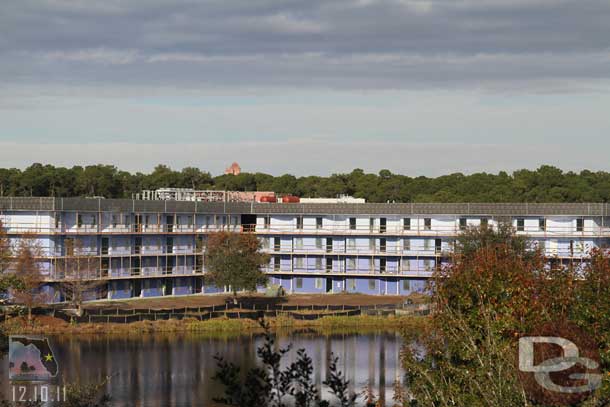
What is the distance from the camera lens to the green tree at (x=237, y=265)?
234 feet

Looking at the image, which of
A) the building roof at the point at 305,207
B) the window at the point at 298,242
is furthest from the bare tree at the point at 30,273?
the window at the point at 298,242

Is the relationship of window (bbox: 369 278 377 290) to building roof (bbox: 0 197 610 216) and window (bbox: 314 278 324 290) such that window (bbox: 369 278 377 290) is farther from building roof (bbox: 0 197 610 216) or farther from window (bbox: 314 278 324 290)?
building roof (bbox: 0 197 610 216)

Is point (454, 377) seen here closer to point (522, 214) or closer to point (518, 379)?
point (518, 379)

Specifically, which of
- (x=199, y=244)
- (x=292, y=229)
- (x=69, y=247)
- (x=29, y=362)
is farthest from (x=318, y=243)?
(x=29, y=362)

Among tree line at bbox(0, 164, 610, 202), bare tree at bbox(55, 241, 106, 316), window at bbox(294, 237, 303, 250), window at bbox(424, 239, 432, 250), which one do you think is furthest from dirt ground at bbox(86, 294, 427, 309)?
tree line at bbox(0, 164, 610, 202)

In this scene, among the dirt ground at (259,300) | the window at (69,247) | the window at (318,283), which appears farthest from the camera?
the window at (318,283)

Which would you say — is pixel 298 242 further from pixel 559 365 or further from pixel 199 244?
pixel 559 365

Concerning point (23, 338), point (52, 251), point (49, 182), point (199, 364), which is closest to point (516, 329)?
point (199, 364)

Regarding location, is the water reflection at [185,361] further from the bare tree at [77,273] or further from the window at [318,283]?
the window at [318,283]

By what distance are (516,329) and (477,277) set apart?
3901 millimetres

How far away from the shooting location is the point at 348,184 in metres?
143

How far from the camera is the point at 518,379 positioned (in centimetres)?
2039

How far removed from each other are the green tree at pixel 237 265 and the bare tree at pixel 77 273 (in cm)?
863

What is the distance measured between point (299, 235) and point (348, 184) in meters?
58.5
